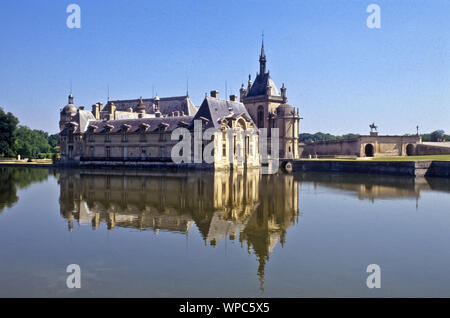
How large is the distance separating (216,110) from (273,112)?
65.8 ft

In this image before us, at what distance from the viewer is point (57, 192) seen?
81.1 ft

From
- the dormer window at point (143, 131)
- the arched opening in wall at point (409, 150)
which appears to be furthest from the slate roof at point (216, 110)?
the arched opening in wall at point (409, 150)

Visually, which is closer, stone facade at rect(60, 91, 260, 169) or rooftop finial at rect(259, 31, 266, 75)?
stone facade at rect(60, 91, 260, 169)

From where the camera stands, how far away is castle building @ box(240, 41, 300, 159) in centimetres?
6425

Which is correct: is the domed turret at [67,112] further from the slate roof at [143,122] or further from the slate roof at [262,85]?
the slate roof at [262,85]

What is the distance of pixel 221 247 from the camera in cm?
1149

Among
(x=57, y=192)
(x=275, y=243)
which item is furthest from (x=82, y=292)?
(x=57, y=192)

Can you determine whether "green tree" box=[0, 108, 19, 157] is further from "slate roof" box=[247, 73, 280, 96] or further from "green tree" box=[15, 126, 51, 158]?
"slate roof" box=[247, 73, 280, 96]

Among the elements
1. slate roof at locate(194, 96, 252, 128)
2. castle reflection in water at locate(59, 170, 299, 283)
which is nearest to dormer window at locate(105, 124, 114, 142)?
slate roof at locate(194, 96, 252, 128)

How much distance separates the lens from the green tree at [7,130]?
2744 inches

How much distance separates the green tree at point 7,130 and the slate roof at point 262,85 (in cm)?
4188

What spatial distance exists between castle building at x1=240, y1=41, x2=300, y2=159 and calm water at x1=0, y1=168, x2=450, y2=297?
4355cm

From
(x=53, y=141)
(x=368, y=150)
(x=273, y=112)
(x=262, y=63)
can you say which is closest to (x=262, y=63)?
(x=262, y=63)

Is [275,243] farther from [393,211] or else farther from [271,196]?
[271,196]
